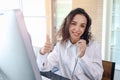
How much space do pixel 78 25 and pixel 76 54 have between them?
0.72ft

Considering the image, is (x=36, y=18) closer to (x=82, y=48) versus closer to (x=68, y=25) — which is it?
(x=68, y=25)

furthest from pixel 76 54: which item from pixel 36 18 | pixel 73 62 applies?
pixel 36 18

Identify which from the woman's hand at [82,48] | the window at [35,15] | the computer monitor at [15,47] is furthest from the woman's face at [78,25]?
the window at [35,15]

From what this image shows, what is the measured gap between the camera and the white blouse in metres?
1.35

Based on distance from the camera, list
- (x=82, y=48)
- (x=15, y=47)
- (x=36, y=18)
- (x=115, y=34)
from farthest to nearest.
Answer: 1. (x=36, y=18)
2. (x=115, y=34)
3. (x=82, y=48)
4. (x=15, y=47)

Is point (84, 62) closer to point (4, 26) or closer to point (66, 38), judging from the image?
point (66, 38)

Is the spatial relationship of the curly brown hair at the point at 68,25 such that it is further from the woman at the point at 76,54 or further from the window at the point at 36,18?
the window at the point at 36,18

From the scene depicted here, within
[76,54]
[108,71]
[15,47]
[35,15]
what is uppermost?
[35,15]

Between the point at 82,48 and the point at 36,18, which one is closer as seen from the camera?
the point at 82,48

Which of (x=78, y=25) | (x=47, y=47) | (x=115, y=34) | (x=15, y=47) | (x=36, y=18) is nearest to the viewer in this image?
(x=15, y=47)

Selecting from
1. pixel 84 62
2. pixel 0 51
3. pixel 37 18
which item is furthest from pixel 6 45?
pixel 37 18

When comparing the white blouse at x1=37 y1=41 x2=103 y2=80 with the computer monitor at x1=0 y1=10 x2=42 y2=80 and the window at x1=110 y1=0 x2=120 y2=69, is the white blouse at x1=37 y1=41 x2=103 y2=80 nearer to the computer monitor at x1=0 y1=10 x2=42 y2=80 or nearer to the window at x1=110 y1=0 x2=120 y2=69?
the computer monitor at x1=0 y1=10 x2=42 y2=80

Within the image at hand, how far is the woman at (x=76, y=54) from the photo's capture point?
4.45ft

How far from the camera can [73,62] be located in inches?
55.2
